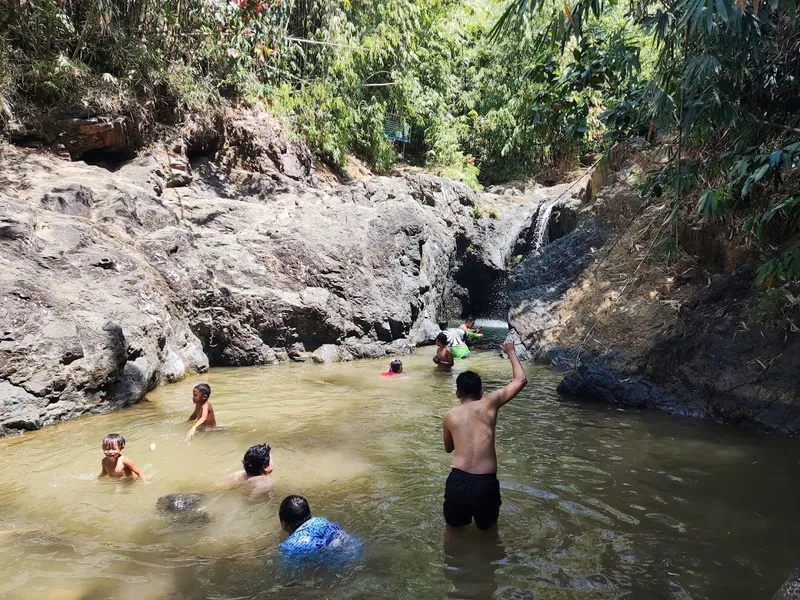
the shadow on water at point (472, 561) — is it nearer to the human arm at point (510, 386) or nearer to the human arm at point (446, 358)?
the human arm at point (510, 386)

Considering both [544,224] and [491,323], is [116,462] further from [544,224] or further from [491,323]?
[544,224]

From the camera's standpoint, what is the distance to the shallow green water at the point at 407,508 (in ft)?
10.7

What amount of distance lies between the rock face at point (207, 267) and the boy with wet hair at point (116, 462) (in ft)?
5.67

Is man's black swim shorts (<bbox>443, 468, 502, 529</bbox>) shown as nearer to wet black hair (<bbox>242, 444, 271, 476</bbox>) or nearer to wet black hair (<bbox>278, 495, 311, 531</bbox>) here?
wet black hair (<bbox>278, 495, 311, 531</bbox>)

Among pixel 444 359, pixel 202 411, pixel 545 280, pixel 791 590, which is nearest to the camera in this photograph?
pixel 791 590

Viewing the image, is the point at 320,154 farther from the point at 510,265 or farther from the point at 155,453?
the point at 155,453

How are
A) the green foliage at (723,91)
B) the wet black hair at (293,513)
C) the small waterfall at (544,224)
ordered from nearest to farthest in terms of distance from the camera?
the wet black hair at (293,513) < the green foliage at (723,91) < the small waterfall at (544,224)

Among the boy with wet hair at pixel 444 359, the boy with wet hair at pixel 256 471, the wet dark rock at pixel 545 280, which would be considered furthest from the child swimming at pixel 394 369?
the boy with wet hair at pixel 256 471

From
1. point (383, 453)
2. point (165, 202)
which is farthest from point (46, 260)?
point (383, 453)

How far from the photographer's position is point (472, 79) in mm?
21547

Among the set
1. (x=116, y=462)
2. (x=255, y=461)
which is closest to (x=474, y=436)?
(x=255, y=461)

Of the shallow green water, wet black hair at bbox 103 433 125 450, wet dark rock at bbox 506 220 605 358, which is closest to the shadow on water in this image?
the shallow green water

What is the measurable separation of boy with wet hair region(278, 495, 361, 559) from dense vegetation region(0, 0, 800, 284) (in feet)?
11.4

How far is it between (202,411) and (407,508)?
2.88 m
